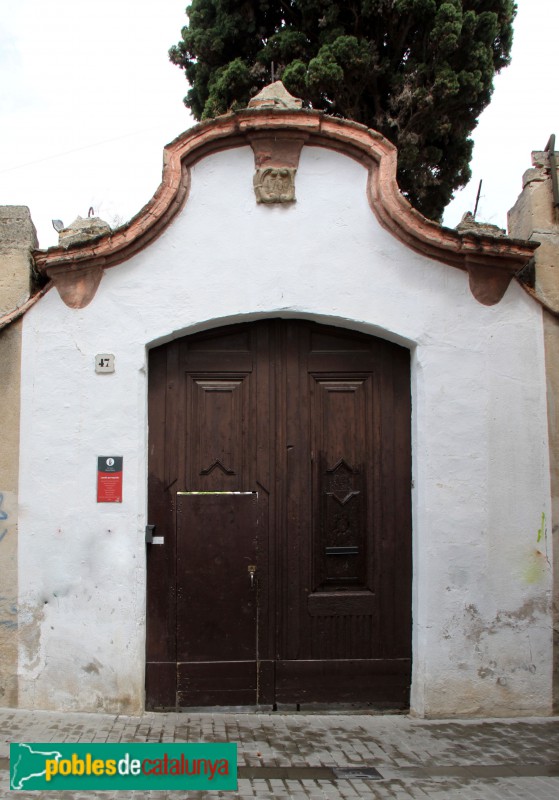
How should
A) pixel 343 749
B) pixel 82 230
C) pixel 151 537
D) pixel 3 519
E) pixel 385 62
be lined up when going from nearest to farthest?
pixel 343 749
pixel 3 519
pixel 151 537
pixel 82 230
pixel 385 62

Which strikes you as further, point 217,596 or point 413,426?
point 413,426

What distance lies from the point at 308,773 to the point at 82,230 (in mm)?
4190

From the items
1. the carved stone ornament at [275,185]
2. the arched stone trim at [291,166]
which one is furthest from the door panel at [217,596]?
the carved stone ornament at [275,185]

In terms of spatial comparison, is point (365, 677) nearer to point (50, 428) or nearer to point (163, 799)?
point (163, 799)

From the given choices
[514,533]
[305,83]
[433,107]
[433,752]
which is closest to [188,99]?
→ [305,83]

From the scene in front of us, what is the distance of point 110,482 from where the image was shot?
19.2 feet

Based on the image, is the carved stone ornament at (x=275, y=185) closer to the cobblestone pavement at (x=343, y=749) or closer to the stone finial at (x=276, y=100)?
the stone finial at (x=276, y=100)

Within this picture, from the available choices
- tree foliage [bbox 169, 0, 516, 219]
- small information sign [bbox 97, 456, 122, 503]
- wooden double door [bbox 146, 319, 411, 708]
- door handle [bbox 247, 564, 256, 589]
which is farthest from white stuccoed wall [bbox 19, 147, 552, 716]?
tree foliage [bbox 169, 0, 516, 219]

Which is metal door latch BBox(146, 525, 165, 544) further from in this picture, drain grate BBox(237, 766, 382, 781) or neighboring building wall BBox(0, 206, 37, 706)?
drain grate BBox(237, 766, 382, 781)

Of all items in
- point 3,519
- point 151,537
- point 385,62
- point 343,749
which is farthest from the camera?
point 385,62

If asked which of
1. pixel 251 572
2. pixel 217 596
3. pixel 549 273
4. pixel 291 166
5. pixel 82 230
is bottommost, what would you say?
pixel 217 596

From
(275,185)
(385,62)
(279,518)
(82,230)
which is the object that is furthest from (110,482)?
(385,62)

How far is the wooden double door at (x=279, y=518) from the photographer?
5.99m

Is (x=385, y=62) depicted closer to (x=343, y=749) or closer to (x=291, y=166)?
(x=291, y=166)
